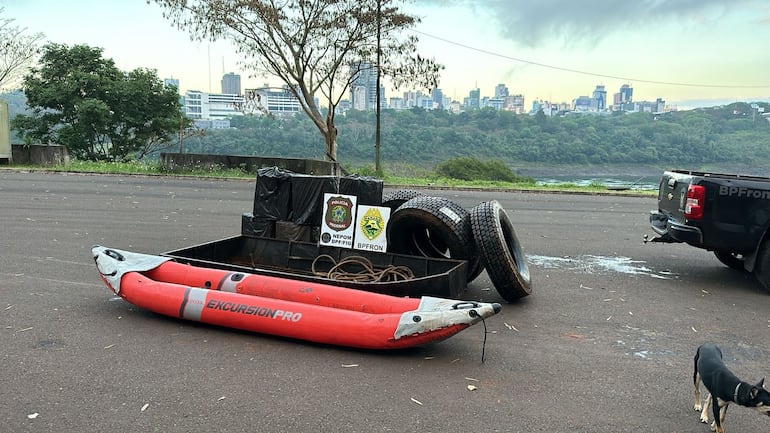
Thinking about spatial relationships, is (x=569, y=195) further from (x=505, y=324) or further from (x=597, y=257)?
(x=505, y=324)

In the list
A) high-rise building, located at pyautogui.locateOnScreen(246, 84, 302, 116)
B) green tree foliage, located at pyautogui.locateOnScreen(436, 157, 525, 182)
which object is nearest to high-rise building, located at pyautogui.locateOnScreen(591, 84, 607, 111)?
green tree foliage, located at pyautogui.locateOnScreen(436, 157, 525, 182)

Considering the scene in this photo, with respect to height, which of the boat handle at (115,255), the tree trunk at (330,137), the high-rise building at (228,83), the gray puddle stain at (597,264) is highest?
the high-rise building at (228,83)

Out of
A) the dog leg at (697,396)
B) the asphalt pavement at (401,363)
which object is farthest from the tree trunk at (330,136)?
the dog leg at (697,396)

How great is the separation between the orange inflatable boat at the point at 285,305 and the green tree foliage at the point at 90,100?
31282 millimetres

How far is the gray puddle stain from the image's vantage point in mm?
9469

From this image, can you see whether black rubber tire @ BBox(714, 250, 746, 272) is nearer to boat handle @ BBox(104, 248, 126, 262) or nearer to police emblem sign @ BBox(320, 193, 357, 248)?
police emblem sign @ BBox(320, 193, 357, 248)

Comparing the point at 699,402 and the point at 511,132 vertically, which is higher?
the point at 511,132

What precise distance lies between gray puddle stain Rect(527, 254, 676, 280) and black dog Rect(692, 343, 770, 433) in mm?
4879

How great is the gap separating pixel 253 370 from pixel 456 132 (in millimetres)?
49570

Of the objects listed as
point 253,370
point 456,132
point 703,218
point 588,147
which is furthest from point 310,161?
point 456,132

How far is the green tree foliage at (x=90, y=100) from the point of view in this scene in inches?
1436

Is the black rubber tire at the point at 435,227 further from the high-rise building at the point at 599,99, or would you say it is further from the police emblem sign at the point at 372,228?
the high-rise building at the point at 599,99

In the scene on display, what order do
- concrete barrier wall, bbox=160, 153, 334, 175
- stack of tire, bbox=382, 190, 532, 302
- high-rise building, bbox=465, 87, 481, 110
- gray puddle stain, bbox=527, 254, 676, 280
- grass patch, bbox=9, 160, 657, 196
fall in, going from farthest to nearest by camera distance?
high-rise building, bbox=465, 87, 481, 110, concrete barrier wall, bbox=160, 153, 334, 175, grass patch, bbox=9, 160, 657, 196, gray puddle stain, bbox=527, 254, 676, 280, stack of tire, bbox=382, 190, 532, 302

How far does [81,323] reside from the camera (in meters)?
6.30
